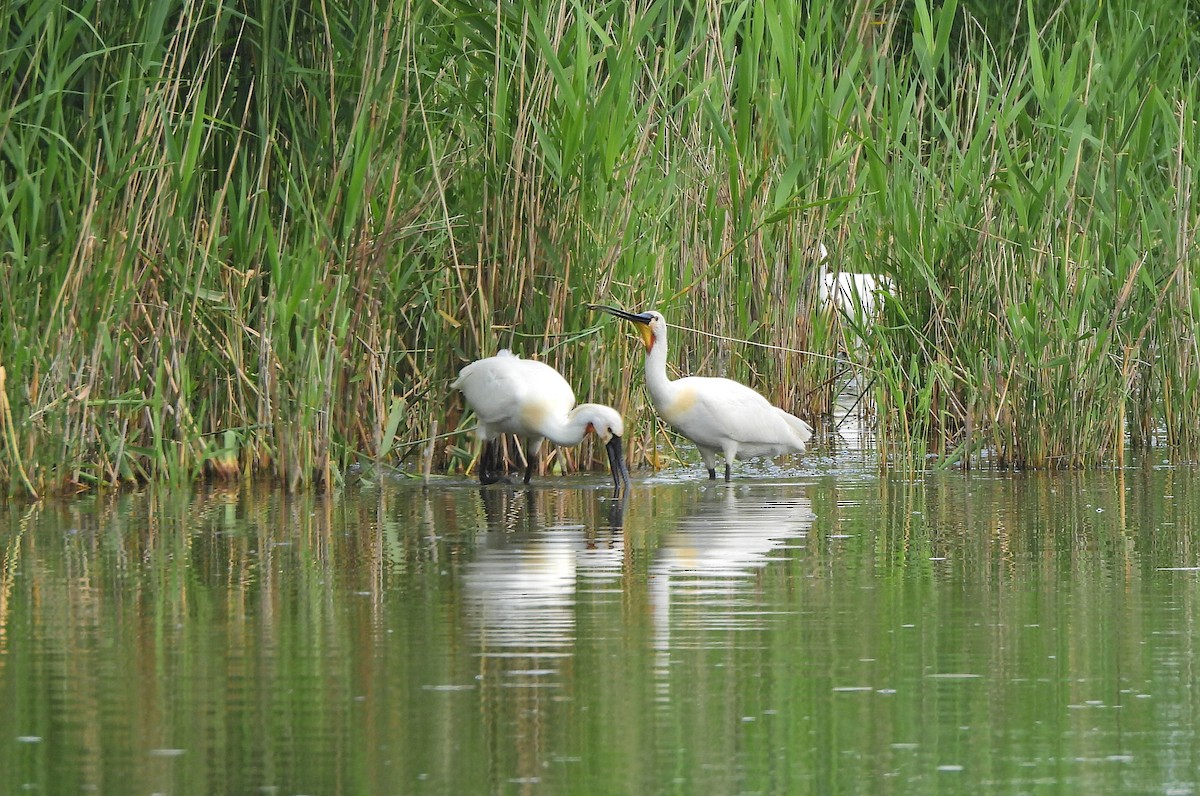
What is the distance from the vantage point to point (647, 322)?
9.66 metres

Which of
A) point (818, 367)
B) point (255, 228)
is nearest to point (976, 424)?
point (818, 367)

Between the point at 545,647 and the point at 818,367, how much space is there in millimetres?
6875

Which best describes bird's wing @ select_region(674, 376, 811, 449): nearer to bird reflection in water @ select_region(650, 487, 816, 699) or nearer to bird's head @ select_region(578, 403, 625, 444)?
bird reflection in water @ select_region(650, 487, 816, 699)

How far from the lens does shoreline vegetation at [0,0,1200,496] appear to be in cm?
841

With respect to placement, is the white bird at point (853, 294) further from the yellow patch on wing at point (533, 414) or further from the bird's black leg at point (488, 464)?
the yellow patch on wing at point (533, 414)

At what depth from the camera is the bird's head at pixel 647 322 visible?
9539mm

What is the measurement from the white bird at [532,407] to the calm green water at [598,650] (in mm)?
752

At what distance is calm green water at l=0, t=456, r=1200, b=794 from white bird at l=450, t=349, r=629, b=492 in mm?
752

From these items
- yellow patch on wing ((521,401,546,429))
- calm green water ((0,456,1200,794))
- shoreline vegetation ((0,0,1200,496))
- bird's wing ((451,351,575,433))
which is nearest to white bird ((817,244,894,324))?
shoreline vegetation ((0,0,1200,496))

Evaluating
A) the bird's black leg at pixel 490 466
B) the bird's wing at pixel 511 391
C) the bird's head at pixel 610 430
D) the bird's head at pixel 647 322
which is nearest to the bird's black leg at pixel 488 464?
the bird's black leg at pixel 490 466

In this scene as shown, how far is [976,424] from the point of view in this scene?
33.9ft

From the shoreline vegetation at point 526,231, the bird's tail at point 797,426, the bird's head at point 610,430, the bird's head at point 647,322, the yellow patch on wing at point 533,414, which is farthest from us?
the bird's tail at point 797,426

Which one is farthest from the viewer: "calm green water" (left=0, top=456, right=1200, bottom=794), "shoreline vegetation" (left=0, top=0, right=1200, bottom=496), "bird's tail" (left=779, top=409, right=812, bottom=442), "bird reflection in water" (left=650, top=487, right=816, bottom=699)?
"bird's tail" (left=779, top=409, right=812, bottom=442)

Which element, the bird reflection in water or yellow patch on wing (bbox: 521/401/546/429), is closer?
the bird reflection in water
